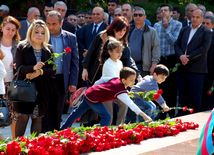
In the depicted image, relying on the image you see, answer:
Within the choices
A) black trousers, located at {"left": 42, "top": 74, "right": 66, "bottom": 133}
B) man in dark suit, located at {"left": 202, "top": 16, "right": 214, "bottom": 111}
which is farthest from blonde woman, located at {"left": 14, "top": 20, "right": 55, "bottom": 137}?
man in dark suit, located at {"left": 202, "top": 16, "right": 214, "bottom": 111}

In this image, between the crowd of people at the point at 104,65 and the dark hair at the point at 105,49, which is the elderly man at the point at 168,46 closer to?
the crowd of people at the point at 104,65

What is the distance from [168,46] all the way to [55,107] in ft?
12.1

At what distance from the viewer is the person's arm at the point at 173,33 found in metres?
8.65

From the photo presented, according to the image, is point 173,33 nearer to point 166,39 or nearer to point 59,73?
point 166,39

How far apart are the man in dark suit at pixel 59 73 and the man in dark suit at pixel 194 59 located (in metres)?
2.93

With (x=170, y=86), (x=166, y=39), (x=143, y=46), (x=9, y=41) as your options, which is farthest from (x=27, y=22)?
(x=170, y=86)

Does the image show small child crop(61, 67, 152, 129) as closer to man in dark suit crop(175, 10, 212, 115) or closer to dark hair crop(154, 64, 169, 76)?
dark hair crop(154, 64, 169, 76)

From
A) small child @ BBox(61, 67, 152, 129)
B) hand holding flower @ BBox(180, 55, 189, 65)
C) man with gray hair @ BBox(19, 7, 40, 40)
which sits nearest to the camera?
small child @ BBox(61, 67, 152, 129)

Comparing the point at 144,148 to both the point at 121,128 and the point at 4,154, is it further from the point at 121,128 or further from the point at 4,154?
the point at 4,154

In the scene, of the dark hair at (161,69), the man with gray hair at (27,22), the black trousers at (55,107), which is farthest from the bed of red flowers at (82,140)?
the man with gray hair at (27,22)

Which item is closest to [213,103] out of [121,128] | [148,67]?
[148,67]

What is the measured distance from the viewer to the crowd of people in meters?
5.33

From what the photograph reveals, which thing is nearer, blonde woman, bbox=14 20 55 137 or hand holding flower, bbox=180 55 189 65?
blonde woman, bbox=14 20 55 137

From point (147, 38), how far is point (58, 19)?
2.37m
